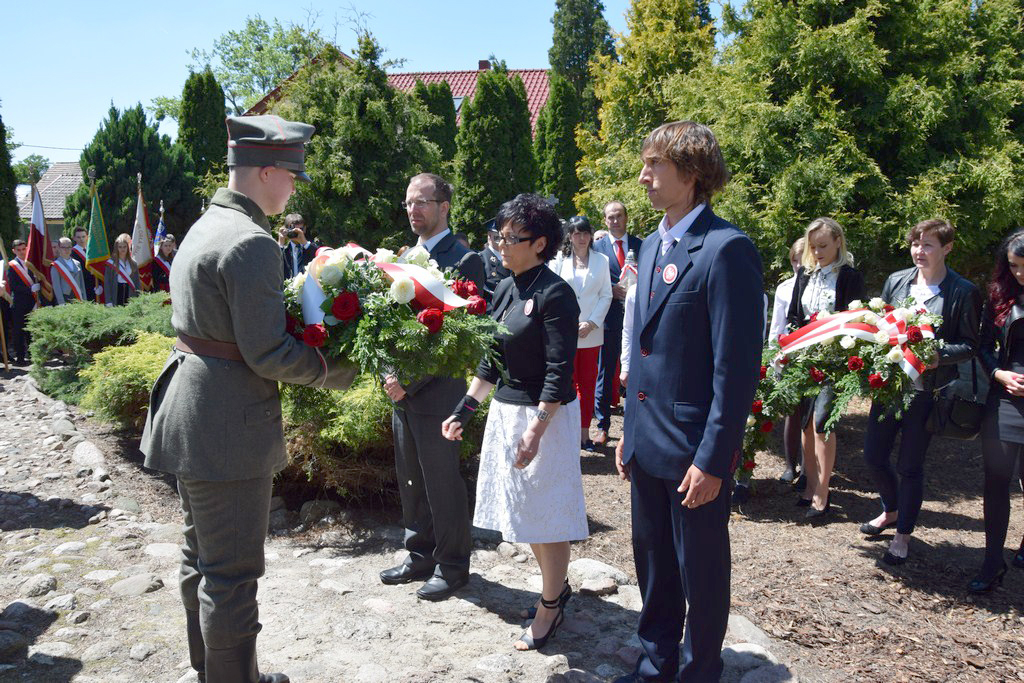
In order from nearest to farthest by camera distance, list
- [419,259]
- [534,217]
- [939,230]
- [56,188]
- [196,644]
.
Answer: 1. [196,644]
2. [419,259]
3. [534,217]
4. [939,230]
5. [56,188]

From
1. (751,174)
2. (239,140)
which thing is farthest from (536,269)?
(751,174)

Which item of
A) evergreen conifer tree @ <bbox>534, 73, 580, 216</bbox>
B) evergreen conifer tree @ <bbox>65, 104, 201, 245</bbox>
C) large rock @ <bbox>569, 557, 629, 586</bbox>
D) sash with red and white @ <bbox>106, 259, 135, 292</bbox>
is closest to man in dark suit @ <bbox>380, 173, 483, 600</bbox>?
large rock @ <bbox>569, 557, 629, 586</bbox>

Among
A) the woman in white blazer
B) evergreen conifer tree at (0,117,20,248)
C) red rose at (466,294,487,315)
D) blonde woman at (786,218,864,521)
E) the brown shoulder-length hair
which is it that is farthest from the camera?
evergreen conifer tree at (0,117,20,248)

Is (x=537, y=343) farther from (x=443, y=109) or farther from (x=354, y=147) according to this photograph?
(x=443, y=109)

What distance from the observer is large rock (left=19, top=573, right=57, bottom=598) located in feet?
13.0

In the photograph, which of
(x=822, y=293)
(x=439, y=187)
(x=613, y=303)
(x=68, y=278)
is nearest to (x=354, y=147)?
(x=613, y=303)

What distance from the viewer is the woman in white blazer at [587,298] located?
7.04 m

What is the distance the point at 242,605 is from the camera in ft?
9.09

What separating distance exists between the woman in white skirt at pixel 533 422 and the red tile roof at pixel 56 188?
4976 centimetres

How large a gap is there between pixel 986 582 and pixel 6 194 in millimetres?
18448

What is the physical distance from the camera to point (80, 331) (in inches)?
328

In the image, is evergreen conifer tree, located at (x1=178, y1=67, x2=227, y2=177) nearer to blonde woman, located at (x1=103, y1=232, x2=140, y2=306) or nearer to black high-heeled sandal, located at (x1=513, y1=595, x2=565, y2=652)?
blonde woman, located at (x1=103, y1=232, x2=140, y2=306)

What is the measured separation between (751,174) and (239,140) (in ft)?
16.3

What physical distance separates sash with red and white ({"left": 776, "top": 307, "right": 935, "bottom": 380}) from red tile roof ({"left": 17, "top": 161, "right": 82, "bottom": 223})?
163 ft
